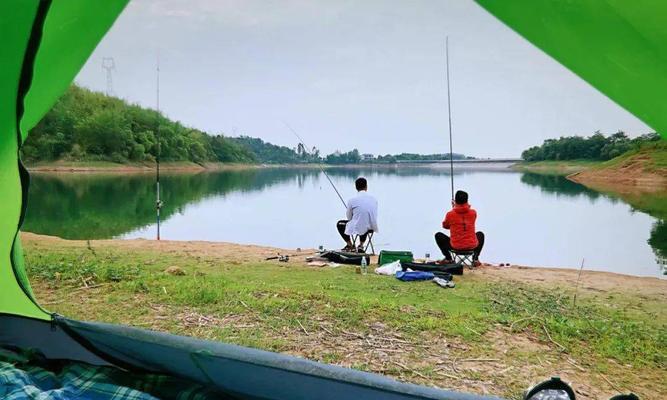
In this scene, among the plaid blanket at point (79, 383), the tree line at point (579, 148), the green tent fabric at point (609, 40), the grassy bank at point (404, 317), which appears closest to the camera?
the green tent fabric at point (609, 40)

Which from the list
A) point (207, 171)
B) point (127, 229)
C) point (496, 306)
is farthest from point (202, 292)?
point (207, 171)

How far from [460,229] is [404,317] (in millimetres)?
2435

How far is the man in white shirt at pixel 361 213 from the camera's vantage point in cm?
570

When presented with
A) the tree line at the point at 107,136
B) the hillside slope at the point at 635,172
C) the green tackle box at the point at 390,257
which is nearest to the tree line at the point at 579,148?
the hillside slope at the point at 635,172

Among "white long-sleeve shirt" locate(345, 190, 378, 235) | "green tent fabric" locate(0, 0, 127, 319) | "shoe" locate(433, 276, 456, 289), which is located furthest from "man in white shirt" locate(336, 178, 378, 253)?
"green tent fabric" locate(0, 0, 127, 319)

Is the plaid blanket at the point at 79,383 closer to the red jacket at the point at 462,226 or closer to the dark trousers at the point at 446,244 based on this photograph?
the red jacket at the point at 462,226

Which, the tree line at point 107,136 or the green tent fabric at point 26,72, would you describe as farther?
the tree line at point 107,136

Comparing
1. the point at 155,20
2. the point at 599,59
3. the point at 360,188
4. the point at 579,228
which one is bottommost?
the point at 579,228

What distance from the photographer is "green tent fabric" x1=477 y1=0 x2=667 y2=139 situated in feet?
3.62

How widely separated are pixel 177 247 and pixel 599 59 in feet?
20.8

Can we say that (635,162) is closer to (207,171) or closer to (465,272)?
(465,272)

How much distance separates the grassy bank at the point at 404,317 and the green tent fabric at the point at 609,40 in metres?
1.33

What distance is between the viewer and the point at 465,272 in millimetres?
5145

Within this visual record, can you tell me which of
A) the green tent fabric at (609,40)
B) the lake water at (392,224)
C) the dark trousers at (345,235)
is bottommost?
the lake water at (392,224)
